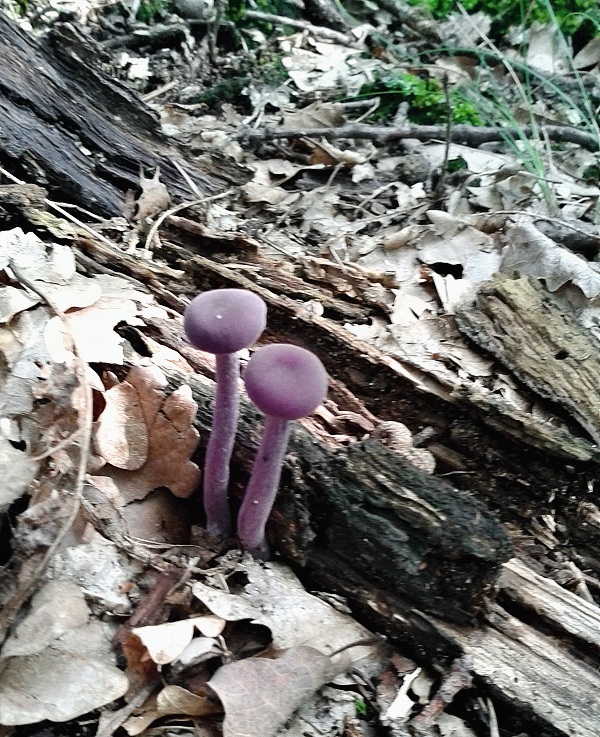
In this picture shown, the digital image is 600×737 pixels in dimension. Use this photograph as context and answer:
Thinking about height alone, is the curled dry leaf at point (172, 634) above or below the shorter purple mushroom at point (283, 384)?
below

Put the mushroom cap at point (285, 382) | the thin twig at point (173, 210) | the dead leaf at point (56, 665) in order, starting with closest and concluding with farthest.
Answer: the dead leaf at point (56, 665)
the mushroom cap at point (285, 382)
the thin twig at point (173, 210)

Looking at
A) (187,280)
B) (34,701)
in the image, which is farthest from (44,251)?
(34,701)

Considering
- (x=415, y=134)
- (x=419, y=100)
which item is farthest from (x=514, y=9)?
(x=415, y=134)

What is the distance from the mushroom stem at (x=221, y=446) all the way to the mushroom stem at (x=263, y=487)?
0.08 metres

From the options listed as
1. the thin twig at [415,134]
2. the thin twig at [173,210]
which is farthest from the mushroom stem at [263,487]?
the thin twig at [415,134]

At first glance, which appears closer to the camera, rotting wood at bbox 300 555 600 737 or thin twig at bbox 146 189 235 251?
rotting wood at bbox 300 555 600 737

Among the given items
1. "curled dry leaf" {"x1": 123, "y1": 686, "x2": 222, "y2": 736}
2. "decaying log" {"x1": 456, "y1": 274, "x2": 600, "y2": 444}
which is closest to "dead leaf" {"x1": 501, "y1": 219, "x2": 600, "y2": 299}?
"decaying log" {"x1": 456, "y1": 274, "x2": 600, "y2": 444}

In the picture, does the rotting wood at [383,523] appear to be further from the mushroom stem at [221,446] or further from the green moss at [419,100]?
the green moss at [419,100]

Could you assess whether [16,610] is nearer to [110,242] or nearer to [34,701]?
[34,701]

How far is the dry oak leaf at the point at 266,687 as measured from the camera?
148cm

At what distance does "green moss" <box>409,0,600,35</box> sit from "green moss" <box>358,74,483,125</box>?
1.31 meters

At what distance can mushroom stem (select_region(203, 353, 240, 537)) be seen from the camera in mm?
1696

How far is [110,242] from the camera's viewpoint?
2.61 meters

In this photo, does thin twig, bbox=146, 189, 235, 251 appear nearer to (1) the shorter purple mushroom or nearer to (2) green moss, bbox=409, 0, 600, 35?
(1) the shorter purple mushroom
